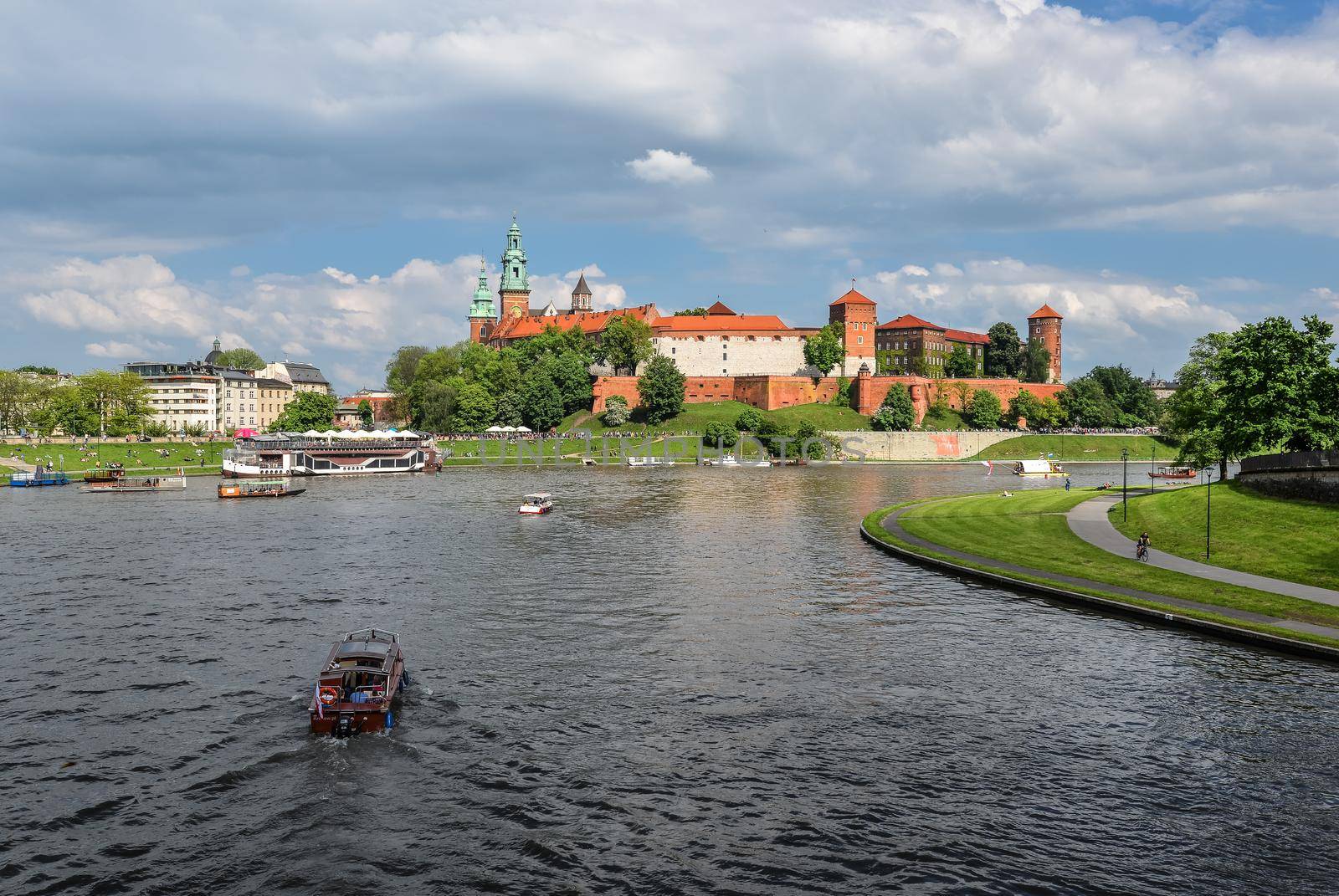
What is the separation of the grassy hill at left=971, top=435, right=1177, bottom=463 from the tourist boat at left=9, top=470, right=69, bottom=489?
13370cm

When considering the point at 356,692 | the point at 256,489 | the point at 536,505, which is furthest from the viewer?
the point at 256,489

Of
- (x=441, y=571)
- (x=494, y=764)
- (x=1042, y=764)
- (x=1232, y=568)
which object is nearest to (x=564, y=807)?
(x=494, y=764)

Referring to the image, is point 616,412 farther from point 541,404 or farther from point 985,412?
point 985,412

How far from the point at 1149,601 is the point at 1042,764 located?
1796 centimetres

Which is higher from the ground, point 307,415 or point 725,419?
point 307,415

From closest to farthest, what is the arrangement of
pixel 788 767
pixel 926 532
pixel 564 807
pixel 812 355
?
1. pixel 564 807
2. pixel 788 767
3. pixel 926 532
4. pixel 812 355

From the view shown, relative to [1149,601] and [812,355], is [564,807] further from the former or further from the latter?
[812,355]

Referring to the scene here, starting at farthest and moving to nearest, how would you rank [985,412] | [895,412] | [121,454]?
[985,412] → [895,412] → [121,454]

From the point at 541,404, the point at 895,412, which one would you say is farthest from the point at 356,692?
the point at 895,412

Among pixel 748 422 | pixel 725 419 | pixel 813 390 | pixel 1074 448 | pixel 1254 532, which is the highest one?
pixel 813 390

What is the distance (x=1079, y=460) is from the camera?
543 feet

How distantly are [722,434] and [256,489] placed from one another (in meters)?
78.7

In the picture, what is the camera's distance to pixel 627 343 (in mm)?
189875

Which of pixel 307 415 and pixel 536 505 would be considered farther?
pixel 307 415
